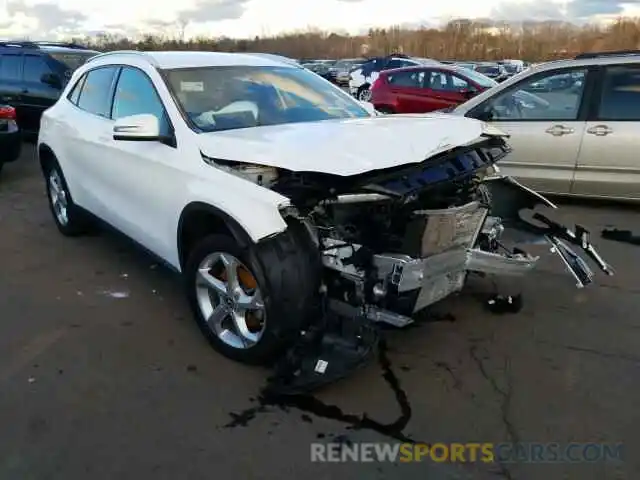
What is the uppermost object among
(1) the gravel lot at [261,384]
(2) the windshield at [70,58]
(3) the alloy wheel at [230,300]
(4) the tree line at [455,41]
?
(4) the tree line at [455,41]

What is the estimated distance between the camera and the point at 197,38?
2158 inches

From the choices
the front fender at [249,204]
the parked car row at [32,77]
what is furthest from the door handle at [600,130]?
the parked car row at [32,77]

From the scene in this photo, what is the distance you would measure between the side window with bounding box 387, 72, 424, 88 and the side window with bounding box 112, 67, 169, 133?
934 centimetres

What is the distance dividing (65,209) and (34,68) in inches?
264

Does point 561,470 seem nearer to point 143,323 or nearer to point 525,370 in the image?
point 525,370

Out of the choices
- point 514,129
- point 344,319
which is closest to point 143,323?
point 344,319

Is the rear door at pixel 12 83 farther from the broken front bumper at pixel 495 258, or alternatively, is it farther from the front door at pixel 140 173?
the broken front bumper at pixel 495 258

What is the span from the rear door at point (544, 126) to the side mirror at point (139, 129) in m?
4.33

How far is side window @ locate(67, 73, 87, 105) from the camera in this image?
17.7ft

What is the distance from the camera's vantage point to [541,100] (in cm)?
693

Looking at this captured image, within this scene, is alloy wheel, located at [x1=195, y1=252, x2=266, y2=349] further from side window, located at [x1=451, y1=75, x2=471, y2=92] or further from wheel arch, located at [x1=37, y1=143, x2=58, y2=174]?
side window, located at [x1=451, y1=75, x2=471, y2=92]

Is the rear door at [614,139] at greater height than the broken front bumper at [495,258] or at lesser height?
greater

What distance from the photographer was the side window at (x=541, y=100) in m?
6.69

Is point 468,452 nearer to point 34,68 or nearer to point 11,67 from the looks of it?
point 34,68
